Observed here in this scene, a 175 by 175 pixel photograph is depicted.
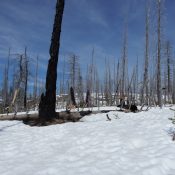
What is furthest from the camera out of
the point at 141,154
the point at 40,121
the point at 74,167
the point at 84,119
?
the point at 84,119

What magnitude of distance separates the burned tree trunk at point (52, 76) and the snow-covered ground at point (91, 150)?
2.21 metres

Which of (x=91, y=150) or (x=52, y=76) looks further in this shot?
(x=52, y=76)

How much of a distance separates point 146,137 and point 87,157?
2.09 meters

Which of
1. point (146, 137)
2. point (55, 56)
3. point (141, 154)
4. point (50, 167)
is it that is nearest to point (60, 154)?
point (50, 167)

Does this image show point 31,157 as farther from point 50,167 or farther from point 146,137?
point 146,137

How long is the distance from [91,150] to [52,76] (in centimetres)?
647

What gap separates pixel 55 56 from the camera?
42.8ft

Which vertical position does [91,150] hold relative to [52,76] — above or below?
below

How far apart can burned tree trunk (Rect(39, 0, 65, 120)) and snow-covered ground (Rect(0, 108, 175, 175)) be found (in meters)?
2.21

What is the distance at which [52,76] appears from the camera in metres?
13.0

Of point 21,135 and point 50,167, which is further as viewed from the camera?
point 21,135

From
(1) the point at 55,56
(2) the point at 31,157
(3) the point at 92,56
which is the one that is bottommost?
(2) the point at 31,157

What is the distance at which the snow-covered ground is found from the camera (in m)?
5.50

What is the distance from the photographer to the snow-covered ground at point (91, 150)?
5.50 m
